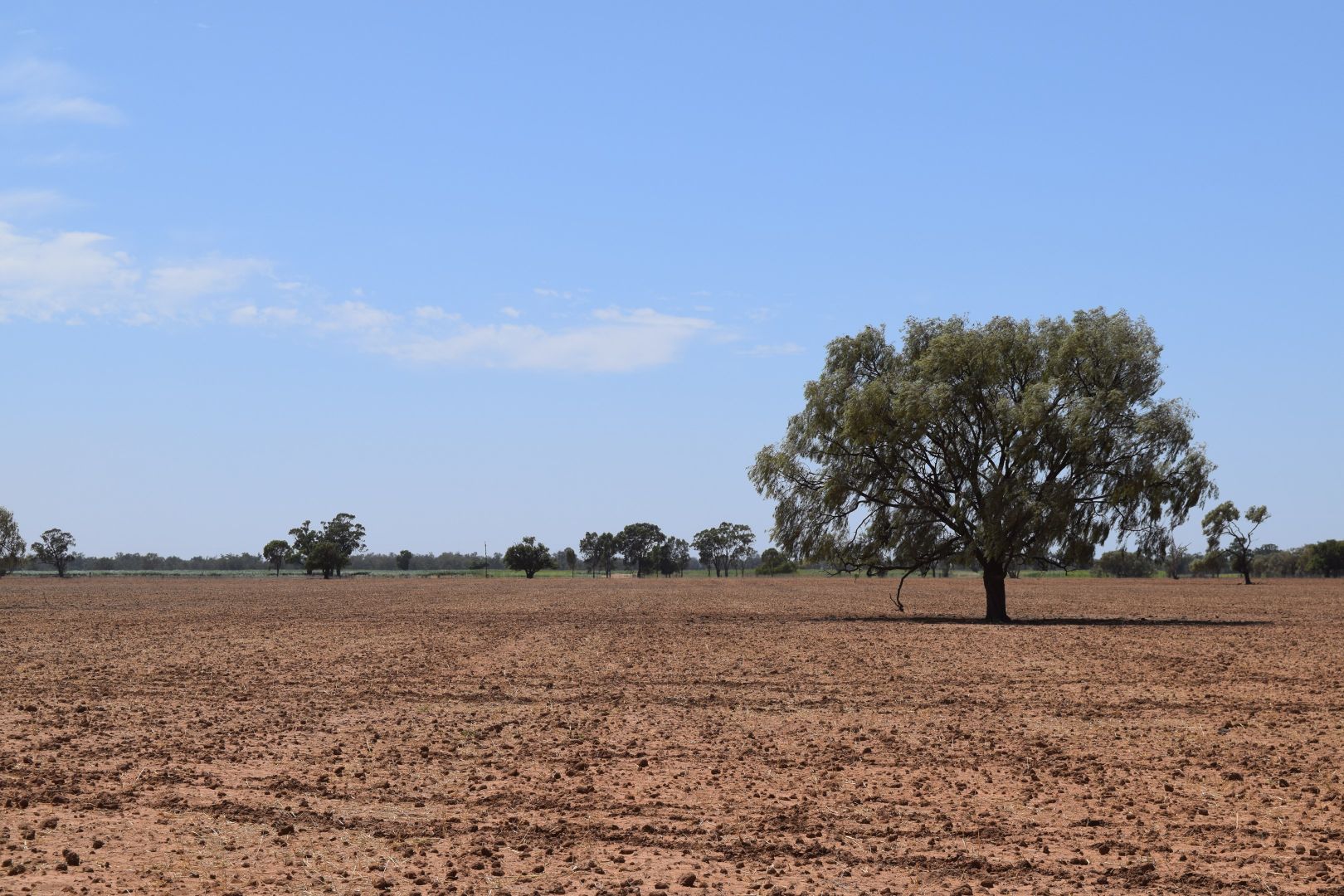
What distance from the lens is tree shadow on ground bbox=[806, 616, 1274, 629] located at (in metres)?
36.9

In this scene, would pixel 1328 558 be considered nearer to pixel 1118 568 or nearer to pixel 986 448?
pixel 1118 568

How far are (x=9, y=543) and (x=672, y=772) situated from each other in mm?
64906

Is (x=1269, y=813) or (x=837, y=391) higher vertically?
(x=837, y=391)

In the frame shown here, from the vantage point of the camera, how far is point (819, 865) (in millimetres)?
8219

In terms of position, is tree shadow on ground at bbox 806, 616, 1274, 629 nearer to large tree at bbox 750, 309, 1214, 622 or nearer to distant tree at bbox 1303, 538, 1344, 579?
large tree at bbox 750, 309, 1214, 622

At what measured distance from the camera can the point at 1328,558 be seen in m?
142

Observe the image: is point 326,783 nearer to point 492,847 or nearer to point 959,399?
point 492,847

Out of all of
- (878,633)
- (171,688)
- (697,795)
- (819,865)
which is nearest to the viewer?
(819,865)

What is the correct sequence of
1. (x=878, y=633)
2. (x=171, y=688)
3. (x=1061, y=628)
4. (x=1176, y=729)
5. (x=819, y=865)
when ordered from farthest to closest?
(x=1061, y=628) < (x=878, y=633) < (x=171, y=688) < (x=1176, y=729) < (x=819, y=865)

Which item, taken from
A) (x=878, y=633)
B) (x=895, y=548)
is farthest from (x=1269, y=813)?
(x=895, y=548)

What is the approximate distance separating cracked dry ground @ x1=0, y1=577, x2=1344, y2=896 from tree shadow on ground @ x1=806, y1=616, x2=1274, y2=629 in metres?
11.5

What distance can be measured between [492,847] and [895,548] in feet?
102

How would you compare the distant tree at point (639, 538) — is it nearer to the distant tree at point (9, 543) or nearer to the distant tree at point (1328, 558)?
the distant tree at point (1328, 558)

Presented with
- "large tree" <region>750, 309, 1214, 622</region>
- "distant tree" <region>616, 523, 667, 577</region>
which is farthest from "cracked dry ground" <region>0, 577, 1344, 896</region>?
A: "distant tree" <region>616, 523, 667, 577</region>
